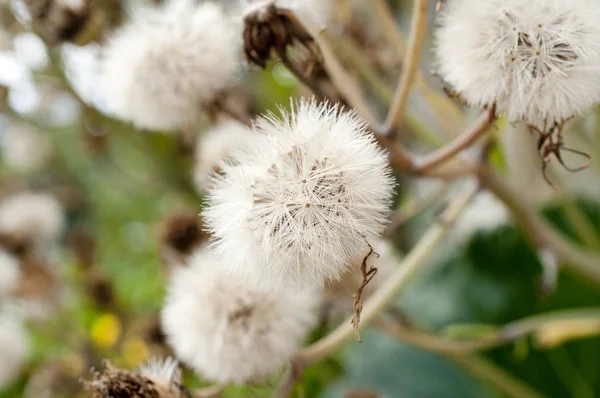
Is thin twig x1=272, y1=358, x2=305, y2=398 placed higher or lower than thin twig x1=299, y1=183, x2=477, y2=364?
lower

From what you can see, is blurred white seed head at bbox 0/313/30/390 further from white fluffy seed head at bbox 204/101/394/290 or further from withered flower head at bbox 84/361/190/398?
white fluffy seed head at bbox 204/101/394/290

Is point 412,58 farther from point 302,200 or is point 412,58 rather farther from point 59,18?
point 59,18

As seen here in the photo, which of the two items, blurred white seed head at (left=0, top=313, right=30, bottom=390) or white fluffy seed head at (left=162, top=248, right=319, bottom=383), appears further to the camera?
blurred white seed head at (left=0, top=313, right=30, bottom=390)

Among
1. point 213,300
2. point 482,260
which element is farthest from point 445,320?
point 213,300

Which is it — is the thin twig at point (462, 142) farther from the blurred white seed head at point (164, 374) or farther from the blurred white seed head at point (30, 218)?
the blurred white seed head at point (30, 218)

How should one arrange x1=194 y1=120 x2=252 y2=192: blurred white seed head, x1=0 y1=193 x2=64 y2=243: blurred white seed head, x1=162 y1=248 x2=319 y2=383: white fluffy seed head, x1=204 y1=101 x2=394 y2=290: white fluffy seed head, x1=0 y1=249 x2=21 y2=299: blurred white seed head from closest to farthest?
x1=204 y1=101 x2=394 y2=290: white fluffy seed head < x1=162 y1=248 x2=319 y2=383: white fluffy seed head < x1=194 y1=120 x2=252 y2=192: blurred white seed head < x1=0 y1=249 x2=21 y2=299: blurred white seed head < x1=0 y1=193 x2=64 y2=243: blurred white seed head

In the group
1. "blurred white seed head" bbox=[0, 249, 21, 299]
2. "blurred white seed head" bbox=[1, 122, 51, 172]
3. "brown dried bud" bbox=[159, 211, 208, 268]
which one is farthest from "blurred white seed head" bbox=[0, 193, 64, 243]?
"blurred white seed head" bbox=[1, 122, 51, 172]

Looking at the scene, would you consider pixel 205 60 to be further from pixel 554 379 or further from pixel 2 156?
pixel 2 156
